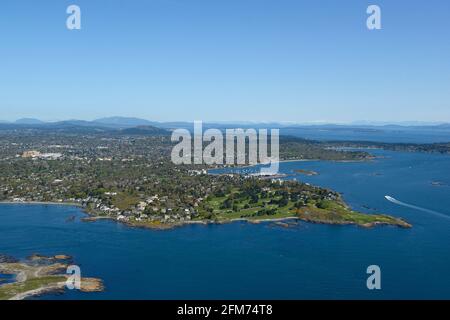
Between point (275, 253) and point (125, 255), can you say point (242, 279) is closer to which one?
point (275, 253)

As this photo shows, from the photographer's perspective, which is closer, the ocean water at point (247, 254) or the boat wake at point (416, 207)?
the ocean water at point (247, 254)

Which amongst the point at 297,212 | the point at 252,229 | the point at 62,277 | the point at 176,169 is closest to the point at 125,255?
the point at 62,277

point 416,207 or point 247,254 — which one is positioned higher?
point 416,207

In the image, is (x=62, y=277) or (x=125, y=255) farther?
(x=125, y=255)

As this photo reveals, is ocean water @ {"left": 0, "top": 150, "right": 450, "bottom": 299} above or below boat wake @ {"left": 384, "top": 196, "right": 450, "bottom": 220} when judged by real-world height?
below

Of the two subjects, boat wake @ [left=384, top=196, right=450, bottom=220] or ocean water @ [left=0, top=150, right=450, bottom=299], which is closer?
ocean water @ [left=0, top=150, right=450, bottom=299]

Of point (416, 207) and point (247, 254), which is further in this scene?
point (416, 207)

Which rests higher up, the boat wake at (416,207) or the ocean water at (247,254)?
the boat wake at (416,207)
